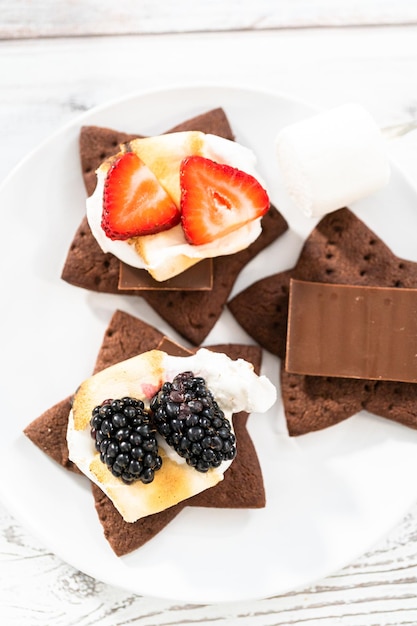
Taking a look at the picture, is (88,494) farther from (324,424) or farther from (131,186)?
(131,186)

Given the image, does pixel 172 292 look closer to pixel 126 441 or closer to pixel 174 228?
pixel 174 228

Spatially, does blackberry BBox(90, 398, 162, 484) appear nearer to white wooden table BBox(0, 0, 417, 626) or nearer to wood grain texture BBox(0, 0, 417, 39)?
white wooden table BBox(0, 0, 417, 626)

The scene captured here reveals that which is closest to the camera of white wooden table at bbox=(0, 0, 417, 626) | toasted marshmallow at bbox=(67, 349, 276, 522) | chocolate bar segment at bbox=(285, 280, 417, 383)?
toasted marshmallow at bbox=(67, 349, 276, 522)

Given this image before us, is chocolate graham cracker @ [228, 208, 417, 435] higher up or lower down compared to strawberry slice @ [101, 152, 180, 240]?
lower down

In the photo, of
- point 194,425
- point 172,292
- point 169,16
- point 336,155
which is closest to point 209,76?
point 169,16

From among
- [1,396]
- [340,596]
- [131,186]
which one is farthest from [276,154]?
[340,596]

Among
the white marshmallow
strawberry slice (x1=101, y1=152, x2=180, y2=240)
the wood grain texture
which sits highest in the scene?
the wood grain texture

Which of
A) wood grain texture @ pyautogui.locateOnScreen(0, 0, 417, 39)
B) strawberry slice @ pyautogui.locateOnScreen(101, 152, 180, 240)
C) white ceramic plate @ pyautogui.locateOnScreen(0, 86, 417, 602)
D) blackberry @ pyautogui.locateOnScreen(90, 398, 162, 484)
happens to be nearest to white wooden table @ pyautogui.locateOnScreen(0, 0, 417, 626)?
wood grain texture @ pyautogui.locateOnScreen(0, 0, 417, 39)
